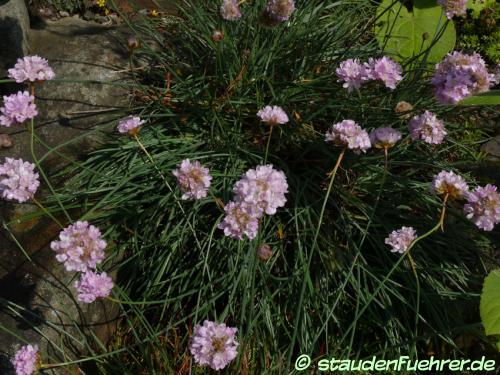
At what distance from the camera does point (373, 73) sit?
6.57ft

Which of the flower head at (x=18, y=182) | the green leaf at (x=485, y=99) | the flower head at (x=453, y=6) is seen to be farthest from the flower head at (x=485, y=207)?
the flower head at (x=18, y=182)

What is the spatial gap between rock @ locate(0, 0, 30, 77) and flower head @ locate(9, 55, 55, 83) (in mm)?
956

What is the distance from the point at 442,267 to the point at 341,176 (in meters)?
0.62

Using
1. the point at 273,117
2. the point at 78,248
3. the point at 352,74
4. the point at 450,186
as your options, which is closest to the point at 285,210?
the point at 273,117

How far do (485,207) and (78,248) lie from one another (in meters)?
1.39

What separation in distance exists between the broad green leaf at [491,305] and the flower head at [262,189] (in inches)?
32.1

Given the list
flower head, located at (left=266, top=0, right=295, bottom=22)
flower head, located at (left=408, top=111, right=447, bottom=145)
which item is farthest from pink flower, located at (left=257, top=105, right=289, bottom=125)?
flower head, located at (left=408, top=111, right=447, bottom=145)

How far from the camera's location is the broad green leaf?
166 cm

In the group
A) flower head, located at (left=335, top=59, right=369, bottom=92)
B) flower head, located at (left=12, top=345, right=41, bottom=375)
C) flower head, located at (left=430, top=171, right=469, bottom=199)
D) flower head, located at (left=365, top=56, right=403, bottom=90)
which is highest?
flower head, located at (left=365, top=56, right=403, bottom=90)

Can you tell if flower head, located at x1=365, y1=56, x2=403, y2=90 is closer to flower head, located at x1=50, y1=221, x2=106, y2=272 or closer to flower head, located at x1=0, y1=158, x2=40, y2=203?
flower head, located at x1=50, y1=221, x2=106, y2=272

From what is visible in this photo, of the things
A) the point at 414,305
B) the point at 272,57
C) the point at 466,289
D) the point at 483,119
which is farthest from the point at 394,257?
the point at 483,119

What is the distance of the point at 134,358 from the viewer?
203 centimetres

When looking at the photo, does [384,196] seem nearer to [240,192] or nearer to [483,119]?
[240,192]

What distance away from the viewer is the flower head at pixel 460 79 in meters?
1.77
